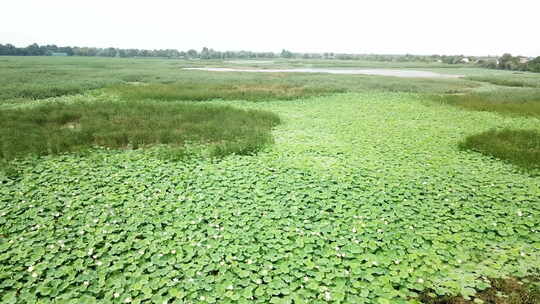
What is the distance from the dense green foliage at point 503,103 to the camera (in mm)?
15305

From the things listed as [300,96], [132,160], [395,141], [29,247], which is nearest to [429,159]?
[395,141]

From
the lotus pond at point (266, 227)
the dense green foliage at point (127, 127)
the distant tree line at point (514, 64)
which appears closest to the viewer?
the lotus pond at point (266, 227)

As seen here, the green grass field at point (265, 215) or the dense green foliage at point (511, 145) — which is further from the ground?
the dense green foliage at point (511, 145)

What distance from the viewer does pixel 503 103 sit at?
17406mm

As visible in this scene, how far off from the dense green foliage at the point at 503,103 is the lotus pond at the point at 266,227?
32.0 feet

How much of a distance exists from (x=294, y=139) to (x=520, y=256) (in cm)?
645

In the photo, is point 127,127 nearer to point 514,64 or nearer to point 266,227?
point 266,227

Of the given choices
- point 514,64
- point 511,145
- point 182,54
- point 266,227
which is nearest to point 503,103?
point 511,145

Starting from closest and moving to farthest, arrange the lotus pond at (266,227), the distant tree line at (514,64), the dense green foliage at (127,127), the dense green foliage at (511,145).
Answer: the lotus pond at (266,227) → the dense green foliage at (511,145) → the dense green foliage at (127,127) → the distant tree line at (514,64)

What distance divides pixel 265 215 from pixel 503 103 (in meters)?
18.8

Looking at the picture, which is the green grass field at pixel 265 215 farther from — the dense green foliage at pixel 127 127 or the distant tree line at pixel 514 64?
the distant tree line at pixel 514 64

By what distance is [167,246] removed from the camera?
4328 mm

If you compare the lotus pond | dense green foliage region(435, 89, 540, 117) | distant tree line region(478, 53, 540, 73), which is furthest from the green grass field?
distant tree line region(478, 53, 540, 73)

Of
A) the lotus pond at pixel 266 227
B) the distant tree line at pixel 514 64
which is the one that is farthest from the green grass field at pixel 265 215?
the distant tree line at pixel 514 64
